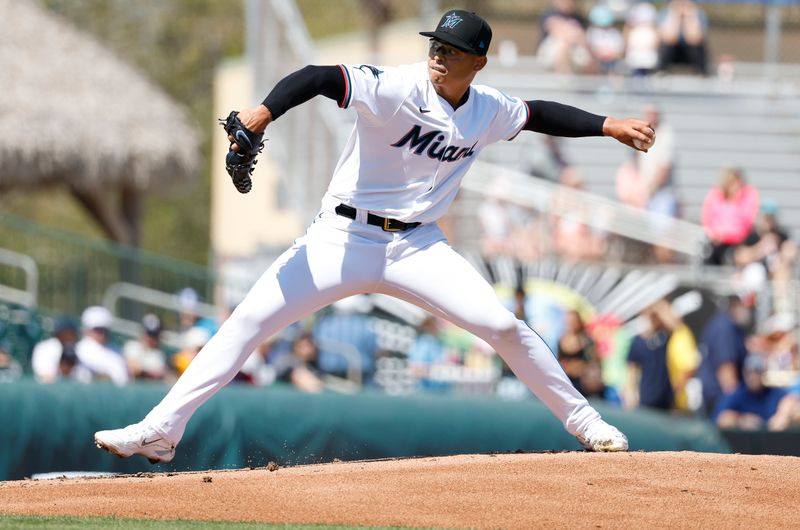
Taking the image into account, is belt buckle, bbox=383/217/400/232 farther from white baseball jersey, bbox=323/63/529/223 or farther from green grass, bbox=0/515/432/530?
green grass, bbox=0/515/432/530

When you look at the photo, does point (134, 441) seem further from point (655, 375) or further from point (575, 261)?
point (575, 261)

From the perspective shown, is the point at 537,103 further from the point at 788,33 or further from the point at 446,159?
the point at 788,33

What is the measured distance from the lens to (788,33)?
67.2ft

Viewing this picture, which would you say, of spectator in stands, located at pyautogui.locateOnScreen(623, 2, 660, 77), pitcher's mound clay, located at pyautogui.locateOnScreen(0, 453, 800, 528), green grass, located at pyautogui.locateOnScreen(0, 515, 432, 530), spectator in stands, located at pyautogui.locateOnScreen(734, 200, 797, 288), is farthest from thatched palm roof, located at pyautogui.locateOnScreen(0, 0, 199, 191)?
green grass, located at pyautogui.locateOnScreen(0, 515, 432, 530)

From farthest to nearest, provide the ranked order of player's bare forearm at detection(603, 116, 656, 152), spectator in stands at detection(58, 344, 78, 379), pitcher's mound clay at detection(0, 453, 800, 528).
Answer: spectator in stands at detection(58, 344, 78, 379) → player's bare forearm at detection(603, 116, 656, 152) → pitcher's mound clay at detection(0, 453, 800, 528)

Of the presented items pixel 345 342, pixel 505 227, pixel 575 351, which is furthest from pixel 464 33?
pixel 505 227

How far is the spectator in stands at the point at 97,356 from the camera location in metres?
11.9

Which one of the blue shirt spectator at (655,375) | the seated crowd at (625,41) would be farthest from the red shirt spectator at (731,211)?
the seated crowd at (625,41)

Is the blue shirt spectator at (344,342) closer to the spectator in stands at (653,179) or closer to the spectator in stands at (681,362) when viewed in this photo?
the spectator in stands at (681,362)

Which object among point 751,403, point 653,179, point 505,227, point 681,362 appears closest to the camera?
point 751,403

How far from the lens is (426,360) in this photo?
12977mm

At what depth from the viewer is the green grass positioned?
551 cm

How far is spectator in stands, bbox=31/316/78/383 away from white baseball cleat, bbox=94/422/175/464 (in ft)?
18.2

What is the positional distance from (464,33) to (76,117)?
12.0m
